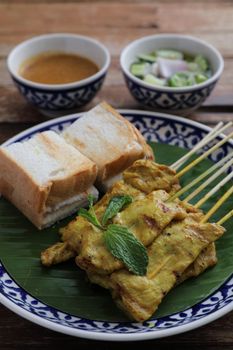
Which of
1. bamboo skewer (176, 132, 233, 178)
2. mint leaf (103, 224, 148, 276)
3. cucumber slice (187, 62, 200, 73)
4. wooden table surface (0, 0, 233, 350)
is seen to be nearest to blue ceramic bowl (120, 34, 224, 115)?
cucumber slice (187, 62, 200, 73)

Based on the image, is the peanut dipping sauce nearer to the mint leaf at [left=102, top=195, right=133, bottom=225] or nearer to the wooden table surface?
the wooden table surface

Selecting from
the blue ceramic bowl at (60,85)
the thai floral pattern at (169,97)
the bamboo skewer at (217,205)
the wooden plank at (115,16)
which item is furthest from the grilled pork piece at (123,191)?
the wooden plank at (115,16)

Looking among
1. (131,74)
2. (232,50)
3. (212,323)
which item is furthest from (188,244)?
(232,50)

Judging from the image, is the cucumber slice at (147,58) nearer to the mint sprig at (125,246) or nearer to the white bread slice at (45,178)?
the white bread slice at (45,178)

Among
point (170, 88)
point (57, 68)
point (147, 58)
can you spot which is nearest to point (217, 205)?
point (170, 88)

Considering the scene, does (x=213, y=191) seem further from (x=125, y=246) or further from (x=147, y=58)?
(x=147, y=58)

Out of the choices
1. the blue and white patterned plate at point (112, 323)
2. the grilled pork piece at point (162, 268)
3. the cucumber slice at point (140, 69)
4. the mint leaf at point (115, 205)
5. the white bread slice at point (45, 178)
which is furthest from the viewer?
the cucumber slice at point (140, 69)

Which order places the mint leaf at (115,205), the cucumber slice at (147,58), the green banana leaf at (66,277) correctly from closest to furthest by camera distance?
A: the green banana leaf at (66,277)
the mint leaf at (115,205)
the cucumber slice at (147,58)

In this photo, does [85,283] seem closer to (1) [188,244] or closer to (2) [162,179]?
(1) [188,244]
